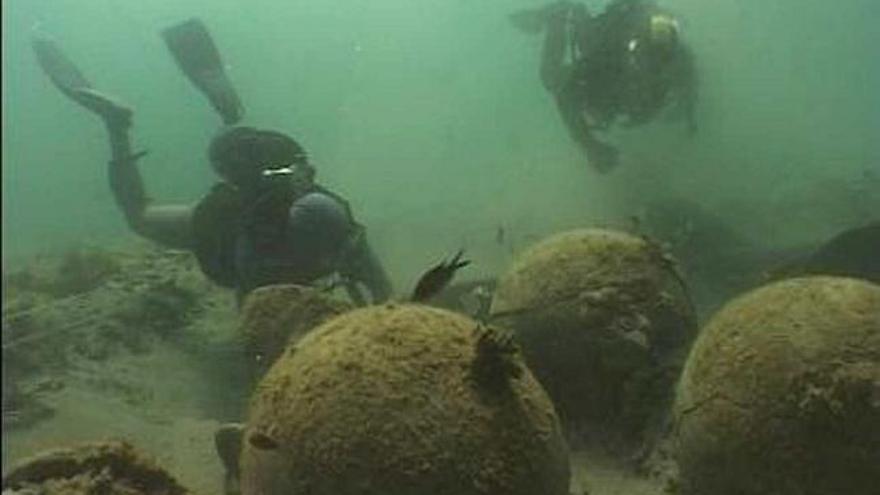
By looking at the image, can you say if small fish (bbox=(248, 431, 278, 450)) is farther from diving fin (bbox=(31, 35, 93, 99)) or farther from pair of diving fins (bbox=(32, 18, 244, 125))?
diving fin (bbox=(31, 35, 93, 99))

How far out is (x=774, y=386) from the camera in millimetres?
4492

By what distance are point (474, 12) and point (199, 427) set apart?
117 m

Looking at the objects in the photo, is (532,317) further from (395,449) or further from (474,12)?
(474,12)

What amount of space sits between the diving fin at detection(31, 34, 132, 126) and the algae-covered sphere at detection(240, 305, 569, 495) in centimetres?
875

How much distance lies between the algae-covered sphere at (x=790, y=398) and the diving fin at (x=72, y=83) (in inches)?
367

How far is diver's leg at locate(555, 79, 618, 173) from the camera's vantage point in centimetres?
1303

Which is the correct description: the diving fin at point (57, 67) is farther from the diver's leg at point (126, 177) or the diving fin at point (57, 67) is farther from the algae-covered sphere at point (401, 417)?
the algae-covered sphere at point (401, 417)

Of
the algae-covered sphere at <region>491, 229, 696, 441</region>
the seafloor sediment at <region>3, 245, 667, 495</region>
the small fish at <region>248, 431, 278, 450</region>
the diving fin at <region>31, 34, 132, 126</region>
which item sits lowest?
the seafloor sediment at <region>3, 245, 667, 495</region>

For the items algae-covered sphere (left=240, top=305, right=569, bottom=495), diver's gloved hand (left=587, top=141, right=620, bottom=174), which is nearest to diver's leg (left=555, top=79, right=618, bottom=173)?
diver's gloved hand (left=587, top=141, right=620, bottom=174)

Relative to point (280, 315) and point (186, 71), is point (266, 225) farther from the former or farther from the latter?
point (186, 71)

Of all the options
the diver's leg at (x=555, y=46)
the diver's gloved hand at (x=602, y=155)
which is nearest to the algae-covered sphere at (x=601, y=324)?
the diver's gloved hand at (x=602, y=155)

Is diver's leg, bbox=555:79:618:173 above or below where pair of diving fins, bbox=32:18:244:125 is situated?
below

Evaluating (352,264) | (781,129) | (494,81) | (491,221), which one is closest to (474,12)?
(494,81)

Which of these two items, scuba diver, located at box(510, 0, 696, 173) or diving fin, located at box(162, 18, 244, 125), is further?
diving fin, located at box(162, 18, 244, 125)
